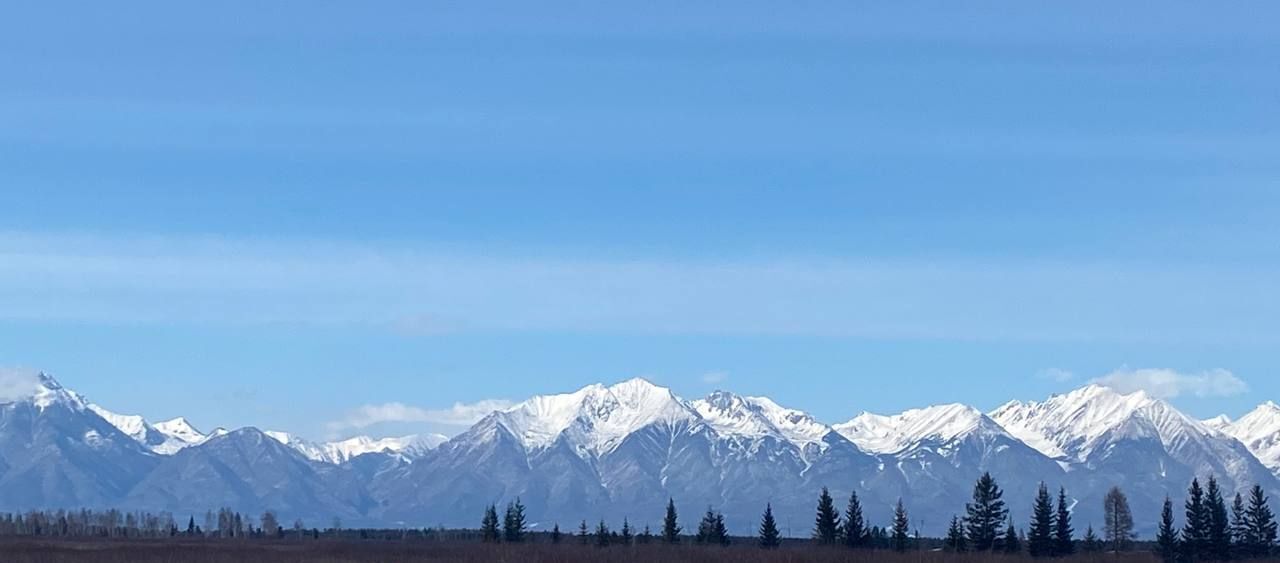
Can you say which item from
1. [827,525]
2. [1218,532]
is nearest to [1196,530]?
[1218,532]

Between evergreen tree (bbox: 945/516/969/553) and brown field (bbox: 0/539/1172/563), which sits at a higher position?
evergreen tree (bbox: 945/516/969/553)

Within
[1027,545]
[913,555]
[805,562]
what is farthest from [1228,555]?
[805,562]

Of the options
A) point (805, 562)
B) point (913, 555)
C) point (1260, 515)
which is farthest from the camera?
point (1260, 515)

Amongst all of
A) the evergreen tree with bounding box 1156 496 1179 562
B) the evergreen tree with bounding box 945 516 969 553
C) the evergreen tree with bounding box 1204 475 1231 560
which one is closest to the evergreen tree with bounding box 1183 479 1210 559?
the evergreen tree with bounding box 1204 475 1231 560

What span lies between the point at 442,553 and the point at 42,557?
36.3 metres

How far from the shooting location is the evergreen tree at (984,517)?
183750 millimetres

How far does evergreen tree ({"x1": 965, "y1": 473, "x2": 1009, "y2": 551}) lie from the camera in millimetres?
183750

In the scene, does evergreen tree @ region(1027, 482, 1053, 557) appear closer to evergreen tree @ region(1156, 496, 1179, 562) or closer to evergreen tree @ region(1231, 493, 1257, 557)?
evergreen tree @ region(1156, 496, 1179, 562)

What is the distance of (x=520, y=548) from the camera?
18625 centimetres

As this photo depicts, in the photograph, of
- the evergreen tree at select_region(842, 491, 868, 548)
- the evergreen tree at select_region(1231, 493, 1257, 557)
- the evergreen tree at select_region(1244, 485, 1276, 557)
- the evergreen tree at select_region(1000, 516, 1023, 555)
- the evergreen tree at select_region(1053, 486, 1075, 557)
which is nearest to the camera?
the evergreen tree at select_region(1231, 493, 1257, 557)

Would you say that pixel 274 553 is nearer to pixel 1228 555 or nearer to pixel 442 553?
pixel 442 553

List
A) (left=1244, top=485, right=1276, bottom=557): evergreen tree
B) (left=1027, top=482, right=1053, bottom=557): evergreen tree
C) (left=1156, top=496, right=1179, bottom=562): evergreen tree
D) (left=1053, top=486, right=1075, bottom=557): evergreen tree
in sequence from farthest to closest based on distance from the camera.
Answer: (left=1053, top=486, right=1075, bottom=557): evergreen tree → (left=1244, top=485, right=1276, bottom=557): evergreen tree → (left=1027, top=482, right=1053, bottom=557): evergreen tree → (left=1156, top=496, right=1179, bottom=562): evergreen tree

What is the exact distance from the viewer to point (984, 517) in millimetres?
184625

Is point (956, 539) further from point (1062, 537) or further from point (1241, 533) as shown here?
point (1241, 533)
